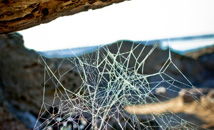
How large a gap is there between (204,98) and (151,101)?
0.12 meters

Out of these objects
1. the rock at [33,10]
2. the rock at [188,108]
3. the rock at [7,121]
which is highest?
the rock at [33,10]

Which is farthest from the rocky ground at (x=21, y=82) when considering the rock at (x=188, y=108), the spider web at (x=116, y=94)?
the rock at (x=188, y=108)

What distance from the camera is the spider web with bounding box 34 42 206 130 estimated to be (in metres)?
0.48

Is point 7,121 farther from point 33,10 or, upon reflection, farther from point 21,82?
point 33,10

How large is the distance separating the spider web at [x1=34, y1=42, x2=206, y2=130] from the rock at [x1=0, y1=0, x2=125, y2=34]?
0.20 metres

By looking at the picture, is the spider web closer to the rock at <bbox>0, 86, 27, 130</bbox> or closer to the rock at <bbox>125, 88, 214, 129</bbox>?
the rock at <bbox>125, 88, 214, 129</bbox>

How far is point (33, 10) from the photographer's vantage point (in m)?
0.29

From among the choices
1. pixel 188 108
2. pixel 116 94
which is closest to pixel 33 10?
pixel 116 94

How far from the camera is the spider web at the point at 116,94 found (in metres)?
0.48

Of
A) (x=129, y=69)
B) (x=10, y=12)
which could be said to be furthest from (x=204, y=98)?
(x=10, y=12)

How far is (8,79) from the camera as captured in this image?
71 cm

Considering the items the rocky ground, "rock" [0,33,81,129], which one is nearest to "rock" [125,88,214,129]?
the rocky ground

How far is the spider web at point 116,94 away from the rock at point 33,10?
0.66 feet

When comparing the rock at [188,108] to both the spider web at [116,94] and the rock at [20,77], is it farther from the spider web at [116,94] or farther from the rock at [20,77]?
the rock at [20,77]
